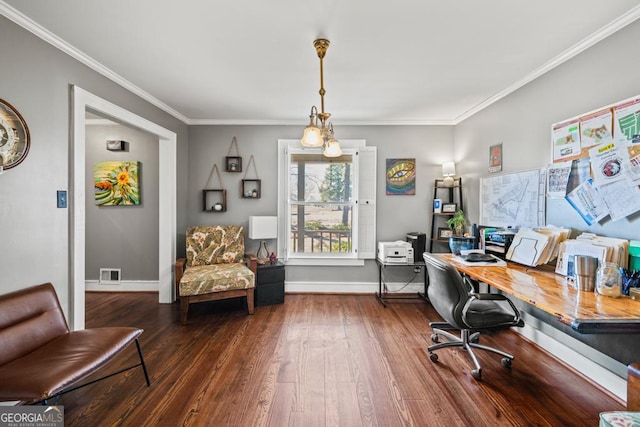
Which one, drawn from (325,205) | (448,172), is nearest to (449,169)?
(448,172)

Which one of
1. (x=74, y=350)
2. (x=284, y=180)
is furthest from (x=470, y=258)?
(x=74, y=350)

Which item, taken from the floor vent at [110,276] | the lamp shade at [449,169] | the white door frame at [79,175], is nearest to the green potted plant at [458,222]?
the lamp shade at [449,169]

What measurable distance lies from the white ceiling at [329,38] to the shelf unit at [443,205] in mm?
1162

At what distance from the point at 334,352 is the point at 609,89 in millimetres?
2810

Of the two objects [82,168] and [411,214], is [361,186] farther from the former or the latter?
[82,168]

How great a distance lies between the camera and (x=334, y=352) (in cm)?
257

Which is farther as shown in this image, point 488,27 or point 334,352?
point 334,352

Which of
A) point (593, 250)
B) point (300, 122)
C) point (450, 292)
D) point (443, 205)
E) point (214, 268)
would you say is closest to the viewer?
point (593, 250)

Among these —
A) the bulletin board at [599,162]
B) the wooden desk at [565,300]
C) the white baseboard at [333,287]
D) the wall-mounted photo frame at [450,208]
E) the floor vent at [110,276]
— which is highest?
the bulletin board at [599,162]

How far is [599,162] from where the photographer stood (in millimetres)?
2072

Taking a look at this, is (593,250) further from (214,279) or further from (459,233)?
(214,279)

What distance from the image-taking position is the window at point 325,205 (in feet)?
13.8

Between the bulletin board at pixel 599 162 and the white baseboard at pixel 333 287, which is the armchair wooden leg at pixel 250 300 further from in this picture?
the bulletin board at pixel 599 162

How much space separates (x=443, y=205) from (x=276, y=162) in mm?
2397
